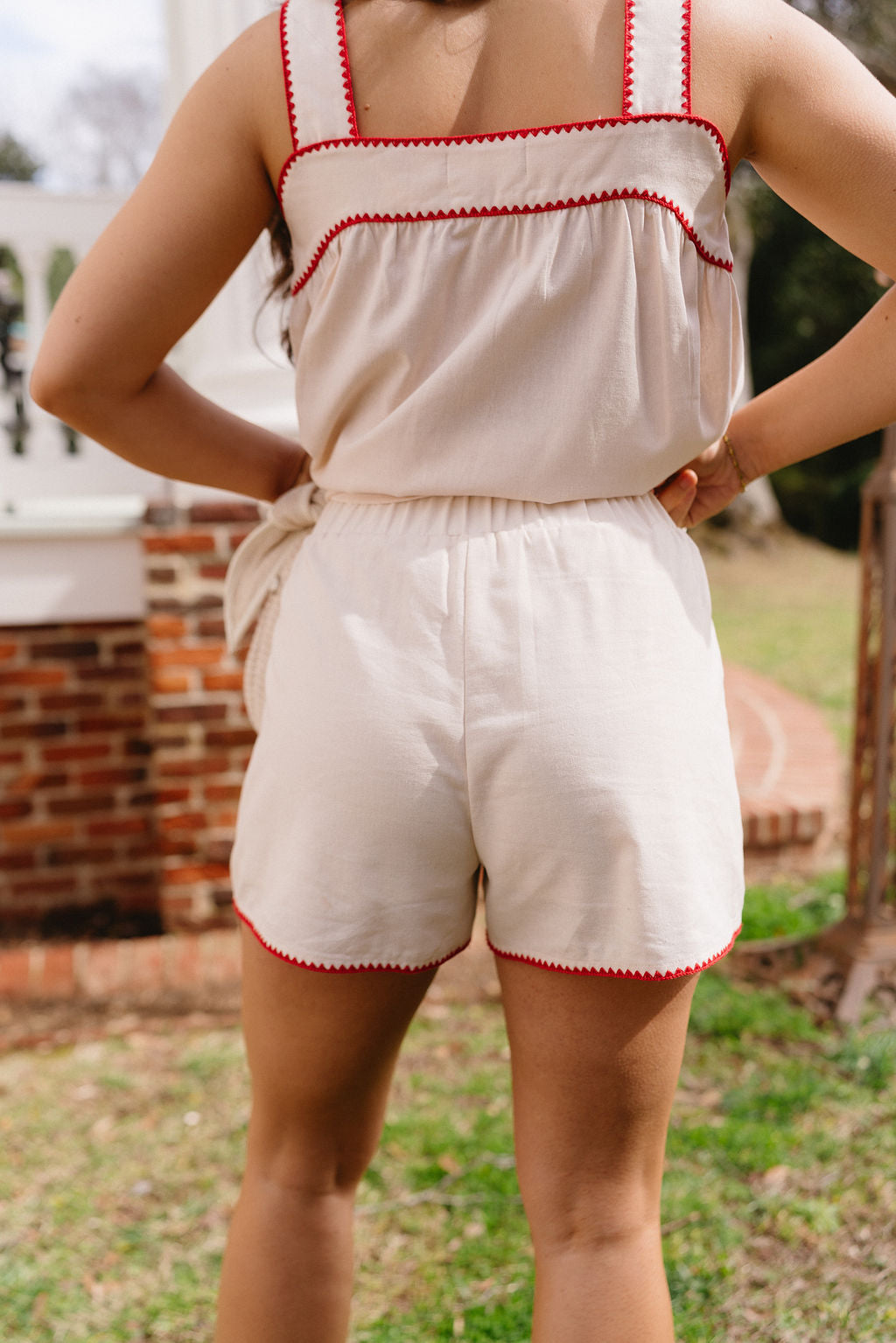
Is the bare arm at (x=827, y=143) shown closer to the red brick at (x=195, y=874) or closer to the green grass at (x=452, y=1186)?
the green grass at (x=452, y=1186)

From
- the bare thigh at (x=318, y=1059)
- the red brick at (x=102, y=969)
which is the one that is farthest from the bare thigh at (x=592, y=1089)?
the red brick at (x=102, y=969)

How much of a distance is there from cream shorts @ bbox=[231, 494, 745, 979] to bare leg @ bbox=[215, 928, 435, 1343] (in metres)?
0.08

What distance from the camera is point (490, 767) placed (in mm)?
1049

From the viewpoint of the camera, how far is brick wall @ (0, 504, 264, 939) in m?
3.20

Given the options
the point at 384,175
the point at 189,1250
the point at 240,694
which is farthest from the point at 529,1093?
the point at 240,694

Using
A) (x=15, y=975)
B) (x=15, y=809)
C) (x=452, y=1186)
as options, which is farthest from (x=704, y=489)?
(x=15, y=809)

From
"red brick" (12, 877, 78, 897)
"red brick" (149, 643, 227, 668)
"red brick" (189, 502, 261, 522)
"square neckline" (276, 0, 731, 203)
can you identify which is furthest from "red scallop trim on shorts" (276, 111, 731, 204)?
"red brick" (12, 877, 78, 897)

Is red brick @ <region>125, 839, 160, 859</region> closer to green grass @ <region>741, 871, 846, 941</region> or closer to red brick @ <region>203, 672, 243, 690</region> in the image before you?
red brick @ <region>203, 672, 243, 690</region>

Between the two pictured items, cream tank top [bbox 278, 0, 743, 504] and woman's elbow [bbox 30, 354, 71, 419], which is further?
woman's elbow [bbox 30, 354, 71, 419]

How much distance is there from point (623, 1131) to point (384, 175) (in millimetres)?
918

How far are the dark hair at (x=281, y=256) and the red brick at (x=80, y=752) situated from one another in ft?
8.79

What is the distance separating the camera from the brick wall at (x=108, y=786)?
320 cm

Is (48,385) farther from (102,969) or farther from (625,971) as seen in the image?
(102,969)

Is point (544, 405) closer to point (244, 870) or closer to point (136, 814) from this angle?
point (244, 870)
